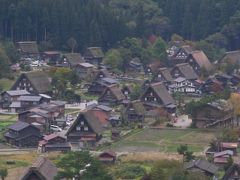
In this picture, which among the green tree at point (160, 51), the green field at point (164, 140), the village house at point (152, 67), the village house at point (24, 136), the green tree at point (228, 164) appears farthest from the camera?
the green tree at point (160, 51)

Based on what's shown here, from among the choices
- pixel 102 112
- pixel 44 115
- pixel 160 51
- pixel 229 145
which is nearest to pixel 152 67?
pixel 160 51

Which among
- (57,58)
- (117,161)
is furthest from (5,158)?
(57,58)

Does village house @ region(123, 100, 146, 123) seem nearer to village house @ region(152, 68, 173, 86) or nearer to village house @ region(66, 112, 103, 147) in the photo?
village house @ region(66, 112, 103, 147)

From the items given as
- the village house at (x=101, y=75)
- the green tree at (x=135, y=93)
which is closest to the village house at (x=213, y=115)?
the green tree at (x=135, y=93)

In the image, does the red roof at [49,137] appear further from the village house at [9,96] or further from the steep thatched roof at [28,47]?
the steep thatched roof at [28,47]

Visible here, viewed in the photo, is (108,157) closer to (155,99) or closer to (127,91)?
(155,99)

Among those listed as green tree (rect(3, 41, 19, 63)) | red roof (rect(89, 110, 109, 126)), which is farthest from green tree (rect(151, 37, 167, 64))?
red roof (rect(89, 110, 109, 126))
